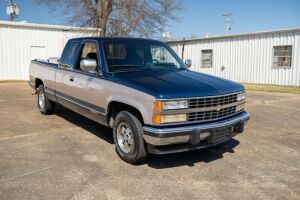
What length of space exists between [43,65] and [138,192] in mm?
5475

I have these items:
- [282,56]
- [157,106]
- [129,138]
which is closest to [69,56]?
[129,138]

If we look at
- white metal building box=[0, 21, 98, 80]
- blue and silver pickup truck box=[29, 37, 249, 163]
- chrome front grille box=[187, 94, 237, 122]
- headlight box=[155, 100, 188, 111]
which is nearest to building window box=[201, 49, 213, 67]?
white metal building box=[0, 21, 98, 80]

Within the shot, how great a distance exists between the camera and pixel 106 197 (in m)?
3.68

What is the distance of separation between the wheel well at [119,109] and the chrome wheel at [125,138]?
24 cm

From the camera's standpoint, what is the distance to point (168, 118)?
13.9 ft

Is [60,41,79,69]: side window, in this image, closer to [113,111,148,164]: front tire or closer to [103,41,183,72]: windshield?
[103,41,183,72]: windshield

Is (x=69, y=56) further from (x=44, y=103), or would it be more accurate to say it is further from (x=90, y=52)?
(x=44, y=103)

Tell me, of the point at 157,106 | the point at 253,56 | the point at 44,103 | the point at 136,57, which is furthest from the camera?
the point at 253,56

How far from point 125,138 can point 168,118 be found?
1.00 m

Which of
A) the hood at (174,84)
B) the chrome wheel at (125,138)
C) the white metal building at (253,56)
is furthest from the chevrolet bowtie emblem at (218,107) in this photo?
the white metal building at (253,56)

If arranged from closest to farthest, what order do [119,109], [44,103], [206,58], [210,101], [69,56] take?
1. [210,101]
2. [119,109]
3. [69,56]
4. [44,103]
5. [206,58]

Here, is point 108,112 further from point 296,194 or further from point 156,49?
point 296,194

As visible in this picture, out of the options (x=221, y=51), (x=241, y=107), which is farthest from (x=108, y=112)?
(x=221, y=51)

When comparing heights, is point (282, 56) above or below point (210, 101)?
above
